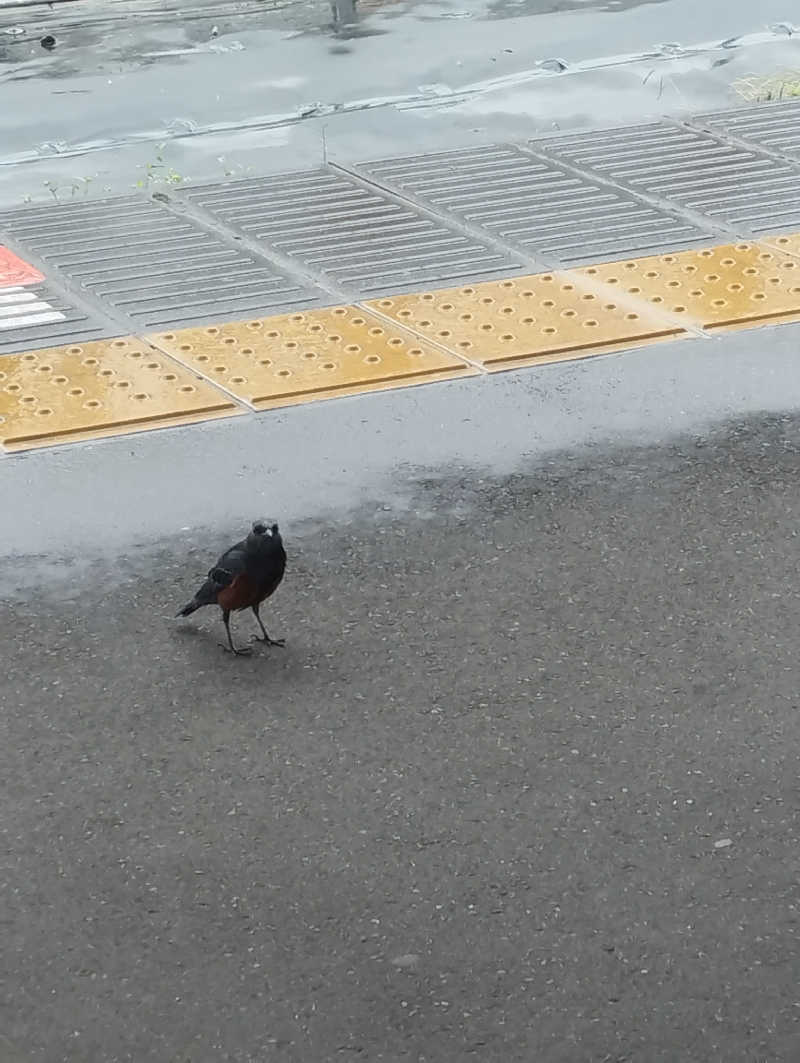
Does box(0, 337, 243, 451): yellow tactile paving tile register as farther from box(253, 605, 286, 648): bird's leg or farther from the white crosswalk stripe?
box(253, 605, 286, 648): bird's leg

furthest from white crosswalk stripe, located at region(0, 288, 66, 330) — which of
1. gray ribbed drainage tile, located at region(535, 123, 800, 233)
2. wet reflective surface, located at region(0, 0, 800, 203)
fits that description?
gray ribbed drainage tile, located at region(535, 123, 800, 233)

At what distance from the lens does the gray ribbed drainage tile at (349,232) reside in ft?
24.0

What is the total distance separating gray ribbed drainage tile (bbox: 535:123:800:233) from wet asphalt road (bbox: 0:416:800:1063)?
274cm

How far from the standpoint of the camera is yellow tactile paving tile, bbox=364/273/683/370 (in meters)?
6.59

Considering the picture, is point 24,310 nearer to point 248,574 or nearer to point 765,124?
point 248,574

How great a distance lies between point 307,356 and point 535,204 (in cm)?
208

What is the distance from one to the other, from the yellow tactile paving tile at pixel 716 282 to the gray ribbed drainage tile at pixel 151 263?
1.37 meters

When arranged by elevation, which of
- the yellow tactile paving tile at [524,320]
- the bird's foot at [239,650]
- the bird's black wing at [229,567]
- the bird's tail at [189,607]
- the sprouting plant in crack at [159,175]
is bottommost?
the bird's foot at [239,650]

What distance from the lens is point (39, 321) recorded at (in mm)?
6809

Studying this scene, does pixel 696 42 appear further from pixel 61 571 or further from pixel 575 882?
pixel 575 882

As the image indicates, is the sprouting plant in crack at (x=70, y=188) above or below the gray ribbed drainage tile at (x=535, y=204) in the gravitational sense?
above

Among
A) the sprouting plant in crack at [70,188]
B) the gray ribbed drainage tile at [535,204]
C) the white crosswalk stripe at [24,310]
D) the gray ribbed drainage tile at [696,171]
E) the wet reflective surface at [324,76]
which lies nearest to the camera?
the white crosswalk stripe at [24,310]

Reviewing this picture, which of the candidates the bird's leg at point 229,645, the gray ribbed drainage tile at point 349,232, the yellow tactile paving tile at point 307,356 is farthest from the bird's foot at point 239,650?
the gray ribbed drainage tile at point 349,232

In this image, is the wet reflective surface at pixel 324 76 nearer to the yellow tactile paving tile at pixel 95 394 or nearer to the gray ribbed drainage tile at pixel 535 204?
the gray ribbed drainage tile at pixel 535 204
